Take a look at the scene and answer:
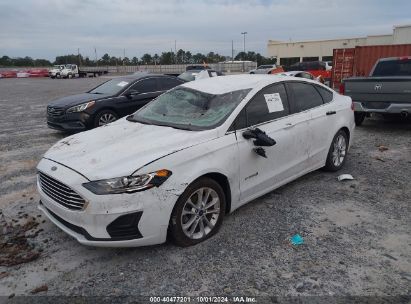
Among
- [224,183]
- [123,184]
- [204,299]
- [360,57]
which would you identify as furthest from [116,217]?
[360,57]

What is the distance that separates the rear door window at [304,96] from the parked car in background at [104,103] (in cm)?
501

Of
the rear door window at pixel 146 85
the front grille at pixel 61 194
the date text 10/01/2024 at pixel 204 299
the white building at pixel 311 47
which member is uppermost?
the white building at pixel 311 47

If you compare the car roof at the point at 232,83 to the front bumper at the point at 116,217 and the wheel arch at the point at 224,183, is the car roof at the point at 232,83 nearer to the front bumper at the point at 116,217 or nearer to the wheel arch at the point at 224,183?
the wheel arch at the point at 224,183

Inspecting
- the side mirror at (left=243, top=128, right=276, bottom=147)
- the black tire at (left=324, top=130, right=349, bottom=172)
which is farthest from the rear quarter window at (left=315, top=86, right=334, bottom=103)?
the side mirror at (left=243, top=128, right=276, bottom=147)

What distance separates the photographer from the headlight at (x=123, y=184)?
10.6 feet

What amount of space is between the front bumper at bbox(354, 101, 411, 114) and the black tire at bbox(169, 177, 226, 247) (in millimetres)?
5947

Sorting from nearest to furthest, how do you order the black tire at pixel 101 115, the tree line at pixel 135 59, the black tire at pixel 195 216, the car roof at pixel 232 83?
the black tire at pixel 195 216, the car roof at pixel 232 83, the black tire at pixel 101 115, the tree line at pixel 135 59

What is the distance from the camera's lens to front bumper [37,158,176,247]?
10.6 feet

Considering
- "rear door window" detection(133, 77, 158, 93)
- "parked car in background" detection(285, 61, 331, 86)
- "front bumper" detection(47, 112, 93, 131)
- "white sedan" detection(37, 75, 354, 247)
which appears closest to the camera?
"white sedan" detection(37, 75, 354, 247)

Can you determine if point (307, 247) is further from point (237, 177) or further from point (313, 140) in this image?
point (313, 140)

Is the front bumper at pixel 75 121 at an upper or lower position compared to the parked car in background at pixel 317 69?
lower

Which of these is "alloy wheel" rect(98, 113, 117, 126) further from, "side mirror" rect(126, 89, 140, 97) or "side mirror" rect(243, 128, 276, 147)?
"side mirror" rect(243, 128, 276, 147)

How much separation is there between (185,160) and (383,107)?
21.4 ft

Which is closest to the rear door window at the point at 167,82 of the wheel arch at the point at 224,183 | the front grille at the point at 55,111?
the front grille at the point at 55,111
